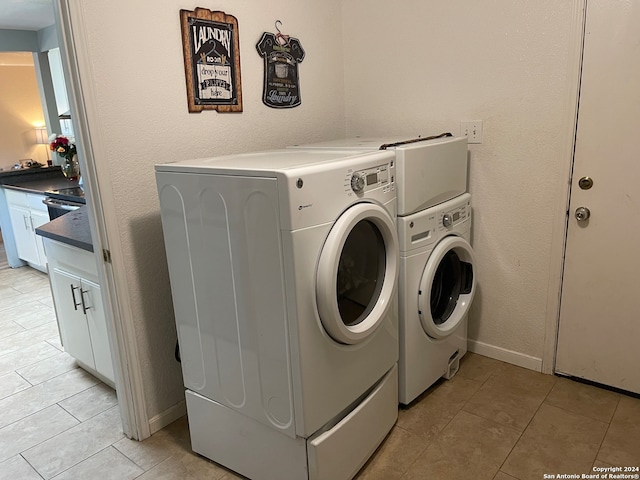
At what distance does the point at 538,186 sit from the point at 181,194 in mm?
1591

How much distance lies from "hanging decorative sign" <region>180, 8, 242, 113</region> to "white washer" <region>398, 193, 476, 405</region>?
3.19 ft

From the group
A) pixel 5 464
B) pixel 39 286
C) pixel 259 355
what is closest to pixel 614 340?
pixel 259 355

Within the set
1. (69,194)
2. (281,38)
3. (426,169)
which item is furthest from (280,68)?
(69,194)

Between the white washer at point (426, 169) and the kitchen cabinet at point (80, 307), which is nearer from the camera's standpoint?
the white washer at point (426, 169)

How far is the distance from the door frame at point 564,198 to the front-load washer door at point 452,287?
14.8 inches

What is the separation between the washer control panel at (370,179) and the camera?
59.5 inches

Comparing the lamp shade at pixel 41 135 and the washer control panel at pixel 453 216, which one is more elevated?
the lamp shade at pixel 41 135

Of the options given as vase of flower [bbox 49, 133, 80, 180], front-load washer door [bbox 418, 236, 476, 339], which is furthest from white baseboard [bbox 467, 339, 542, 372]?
vase of flower [bbox 49, 133, 80, 180]

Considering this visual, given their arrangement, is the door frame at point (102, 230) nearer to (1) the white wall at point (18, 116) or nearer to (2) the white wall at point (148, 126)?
(2) the white wall at point (148, 126)

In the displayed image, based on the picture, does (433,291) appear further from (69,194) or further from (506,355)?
(69,194)

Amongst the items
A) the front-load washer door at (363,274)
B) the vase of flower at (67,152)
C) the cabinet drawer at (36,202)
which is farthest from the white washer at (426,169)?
the cabinet drawer at (36,202)

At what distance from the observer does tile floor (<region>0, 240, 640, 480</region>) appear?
5.85 ft

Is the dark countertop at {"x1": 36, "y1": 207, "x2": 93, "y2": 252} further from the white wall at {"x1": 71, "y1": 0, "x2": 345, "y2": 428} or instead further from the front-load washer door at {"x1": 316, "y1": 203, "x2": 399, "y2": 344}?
the front-load washer door at {"x1": 316, "y1": 203, "x2": 399, "y2": 344}

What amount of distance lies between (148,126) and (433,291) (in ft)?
4.74
